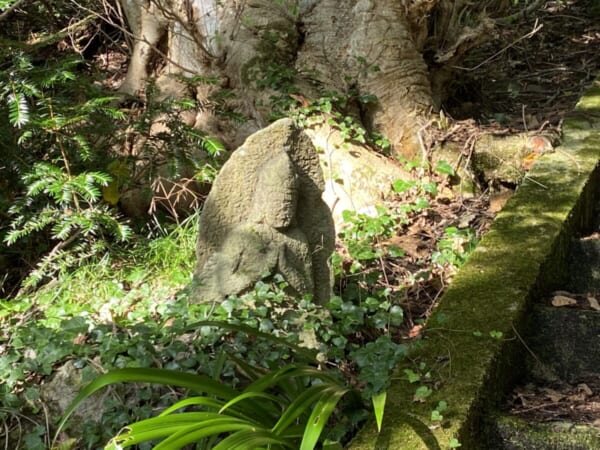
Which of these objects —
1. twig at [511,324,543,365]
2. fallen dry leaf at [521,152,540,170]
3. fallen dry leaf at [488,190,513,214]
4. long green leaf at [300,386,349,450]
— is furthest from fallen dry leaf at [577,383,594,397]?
fallen dry leaf at [521,152,540,170]

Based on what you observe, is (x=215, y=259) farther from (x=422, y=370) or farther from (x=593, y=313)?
(x=593, y=313)

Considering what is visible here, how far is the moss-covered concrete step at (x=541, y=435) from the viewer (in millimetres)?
2346

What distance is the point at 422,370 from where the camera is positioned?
8.89 feet

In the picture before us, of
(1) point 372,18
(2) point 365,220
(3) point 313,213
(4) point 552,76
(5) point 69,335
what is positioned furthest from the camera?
(4) point 552,76

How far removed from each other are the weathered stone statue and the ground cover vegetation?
0.10 metres

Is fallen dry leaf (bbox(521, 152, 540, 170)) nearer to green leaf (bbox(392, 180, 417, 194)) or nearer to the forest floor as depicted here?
the forest floor

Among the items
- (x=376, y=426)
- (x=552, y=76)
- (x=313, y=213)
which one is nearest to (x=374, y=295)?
(x=313, y=213)

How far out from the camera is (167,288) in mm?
4195

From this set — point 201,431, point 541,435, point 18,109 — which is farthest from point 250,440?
point 18,109

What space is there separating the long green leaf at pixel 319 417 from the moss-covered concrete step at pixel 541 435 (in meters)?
0.54

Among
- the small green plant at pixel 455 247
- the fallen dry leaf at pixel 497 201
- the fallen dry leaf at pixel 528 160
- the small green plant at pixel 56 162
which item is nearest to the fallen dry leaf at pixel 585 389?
the small green plant at pixel 455 247

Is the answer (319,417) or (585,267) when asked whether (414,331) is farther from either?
(319,417)

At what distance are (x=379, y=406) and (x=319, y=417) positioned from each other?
0.70 ft

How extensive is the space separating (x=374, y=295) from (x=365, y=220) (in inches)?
38.6
